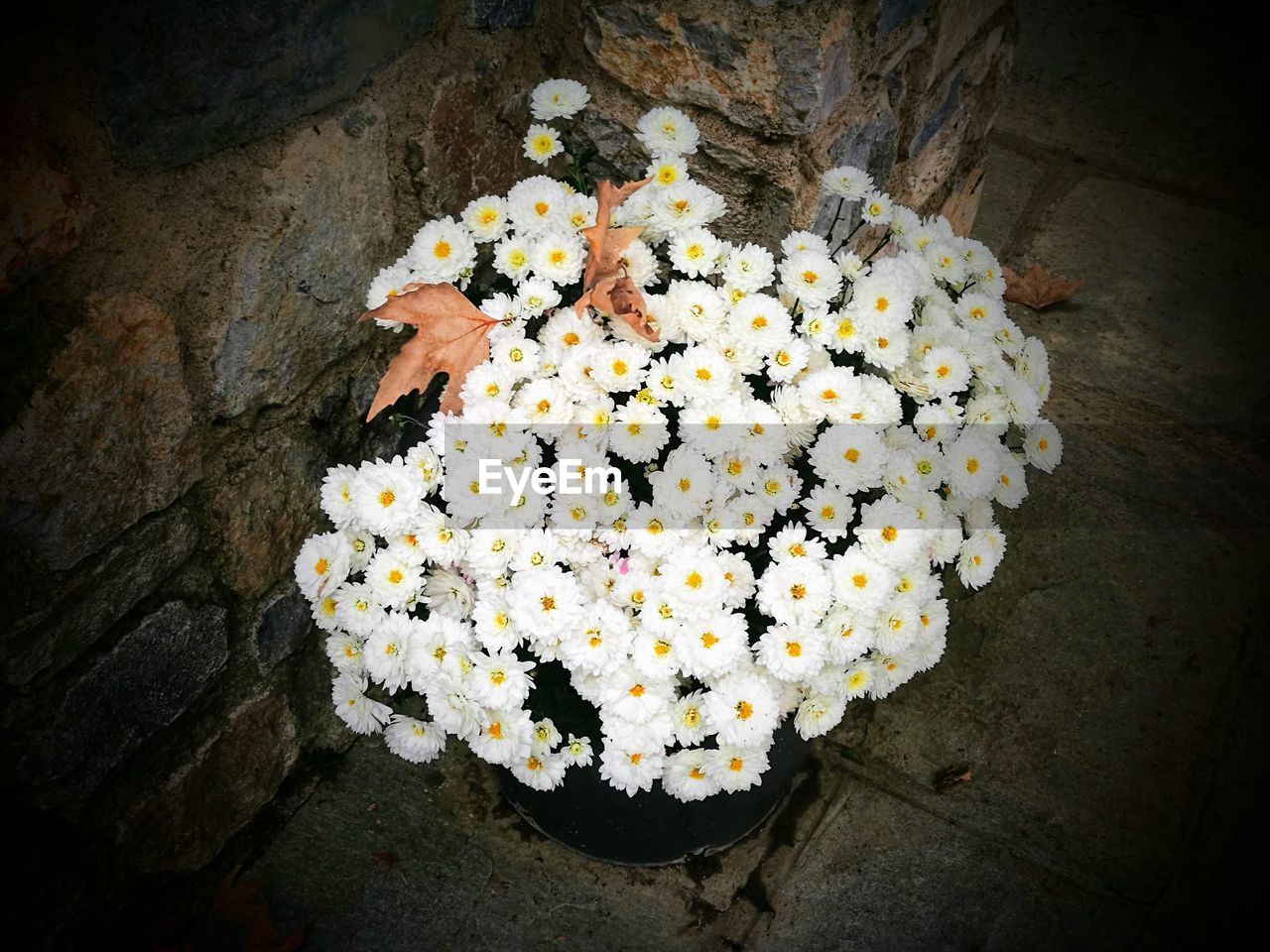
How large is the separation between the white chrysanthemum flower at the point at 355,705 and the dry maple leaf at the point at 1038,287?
2107 millimetres

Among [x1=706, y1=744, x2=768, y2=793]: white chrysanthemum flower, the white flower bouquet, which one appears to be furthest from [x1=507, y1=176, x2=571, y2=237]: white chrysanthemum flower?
[x1=706, y1=744, x2=768, y2=793]: white chrysanthemum flower

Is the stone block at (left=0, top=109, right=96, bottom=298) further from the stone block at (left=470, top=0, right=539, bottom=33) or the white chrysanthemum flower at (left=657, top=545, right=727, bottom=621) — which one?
the white chrysanthemum flower at (left=657, top=545, right=727, bottom=621)

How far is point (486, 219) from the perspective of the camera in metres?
1.50

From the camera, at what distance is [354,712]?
1477mm

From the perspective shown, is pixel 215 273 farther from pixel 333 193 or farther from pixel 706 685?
pixel 706 685

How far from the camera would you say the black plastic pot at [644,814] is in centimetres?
166

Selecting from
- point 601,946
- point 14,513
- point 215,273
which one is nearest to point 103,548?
point 14,513

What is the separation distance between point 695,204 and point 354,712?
941 millimetres

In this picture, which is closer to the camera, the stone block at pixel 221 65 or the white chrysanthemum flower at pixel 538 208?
the stone block at pixel 221 65

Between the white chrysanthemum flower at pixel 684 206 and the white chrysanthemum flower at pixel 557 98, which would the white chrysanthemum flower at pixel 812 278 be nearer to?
the white chrysanthemum flower at pixel 684 206

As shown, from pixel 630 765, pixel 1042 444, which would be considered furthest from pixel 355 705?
pixel 1042 444

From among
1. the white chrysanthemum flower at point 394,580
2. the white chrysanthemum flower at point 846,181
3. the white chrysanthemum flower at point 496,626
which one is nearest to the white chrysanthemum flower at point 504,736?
the white chrysanthemum flower at point 496,626

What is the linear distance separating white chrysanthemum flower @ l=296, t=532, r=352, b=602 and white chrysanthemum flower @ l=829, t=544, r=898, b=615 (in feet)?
2.38

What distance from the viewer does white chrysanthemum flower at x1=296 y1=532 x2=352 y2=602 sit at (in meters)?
1.42
